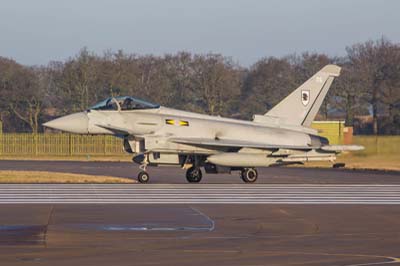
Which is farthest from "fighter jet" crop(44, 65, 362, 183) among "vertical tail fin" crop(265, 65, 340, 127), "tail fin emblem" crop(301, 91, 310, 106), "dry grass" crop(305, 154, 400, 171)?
"dry grass" crop(305, 154, 400, 171)

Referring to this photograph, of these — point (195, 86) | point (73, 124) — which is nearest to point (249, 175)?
point (73, 124)

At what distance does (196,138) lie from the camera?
2622cm

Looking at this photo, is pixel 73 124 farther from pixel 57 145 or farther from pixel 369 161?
pixel 57 145

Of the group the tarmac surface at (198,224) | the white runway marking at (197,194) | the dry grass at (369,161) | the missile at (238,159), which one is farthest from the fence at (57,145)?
the tarmac surface at (198,224)

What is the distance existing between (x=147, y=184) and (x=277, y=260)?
14.3 metres

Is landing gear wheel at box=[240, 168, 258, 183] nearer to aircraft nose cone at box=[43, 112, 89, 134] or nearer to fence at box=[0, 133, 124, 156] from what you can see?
aircraft nose cone at box=[43, 112, 89, 134]

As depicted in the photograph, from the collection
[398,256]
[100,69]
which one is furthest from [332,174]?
[100,69]

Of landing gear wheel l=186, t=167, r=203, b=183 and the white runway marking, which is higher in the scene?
landing gear wheel l=186, t=167, r=203, b=183

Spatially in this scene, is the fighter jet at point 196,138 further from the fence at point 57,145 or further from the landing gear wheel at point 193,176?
the fence at point 57,145

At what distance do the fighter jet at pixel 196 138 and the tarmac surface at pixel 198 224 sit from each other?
1952 mm

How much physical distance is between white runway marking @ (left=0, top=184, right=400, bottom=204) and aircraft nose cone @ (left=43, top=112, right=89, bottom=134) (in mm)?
Result: 2336

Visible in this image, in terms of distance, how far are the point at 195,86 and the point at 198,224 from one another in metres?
54.3

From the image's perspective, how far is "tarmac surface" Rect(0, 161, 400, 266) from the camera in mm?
10922

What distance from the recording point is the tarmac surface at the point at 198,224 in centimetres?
1092
